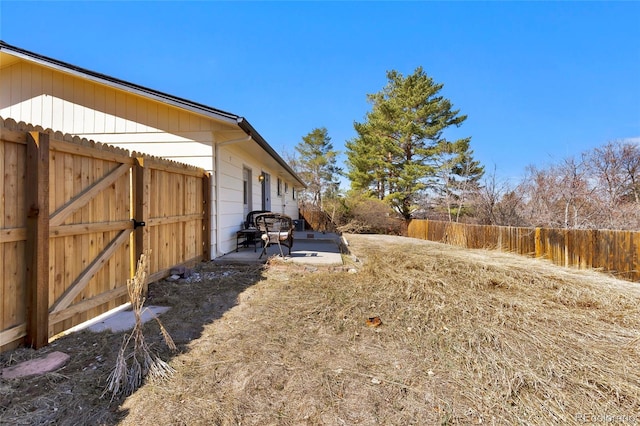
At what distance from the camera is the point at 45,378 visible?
1.89m

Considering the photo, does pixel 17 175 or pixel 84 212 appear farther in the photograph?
pixel 84 212

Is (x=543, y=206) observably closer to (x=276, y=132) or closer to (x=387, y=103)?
(x=387, y=103)

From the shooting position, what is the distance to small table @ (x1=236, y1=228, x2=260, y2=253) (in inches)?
269

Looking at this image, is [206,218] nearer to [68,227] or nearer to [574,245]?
[68,227]

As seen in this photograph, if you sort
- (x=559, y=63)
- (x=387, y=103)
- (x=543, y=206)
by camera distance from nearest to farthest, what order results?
1. (x=543, y=206)
2. (x=559, y=63)
3. (x=387, y=103)

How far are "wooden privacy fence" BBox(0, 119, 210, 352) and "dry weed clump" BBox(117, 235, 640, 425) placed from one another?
135 centimetres

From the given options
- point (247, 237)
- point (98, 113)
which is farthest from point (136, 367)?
point (98, 113)

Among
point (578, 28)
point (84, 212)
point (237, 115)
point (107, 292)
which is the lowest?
point (107, 292)

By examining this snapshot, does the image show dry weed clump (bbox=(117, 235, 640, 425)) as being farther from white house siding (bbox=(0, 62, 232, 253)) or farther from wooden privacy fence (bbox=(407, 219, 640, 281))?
white house siding (bbox=(0, 62, 232, 253))

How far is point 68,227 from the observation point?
269 centimetres

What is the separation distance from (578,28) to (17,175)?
12.7m

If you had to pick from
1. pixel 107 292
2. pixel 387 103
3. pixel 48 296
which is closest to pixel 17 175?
pixel 48 296

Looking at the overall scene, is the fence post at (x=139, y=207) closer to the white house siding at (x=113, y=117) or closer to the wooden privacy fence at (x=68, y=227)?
the wooden privacy fence at (x=68, y=227)

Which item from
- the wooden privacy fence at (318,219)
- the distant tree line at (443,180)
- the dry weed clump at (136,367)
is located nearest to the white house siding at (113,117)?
the dry weed clump at (136,367)
